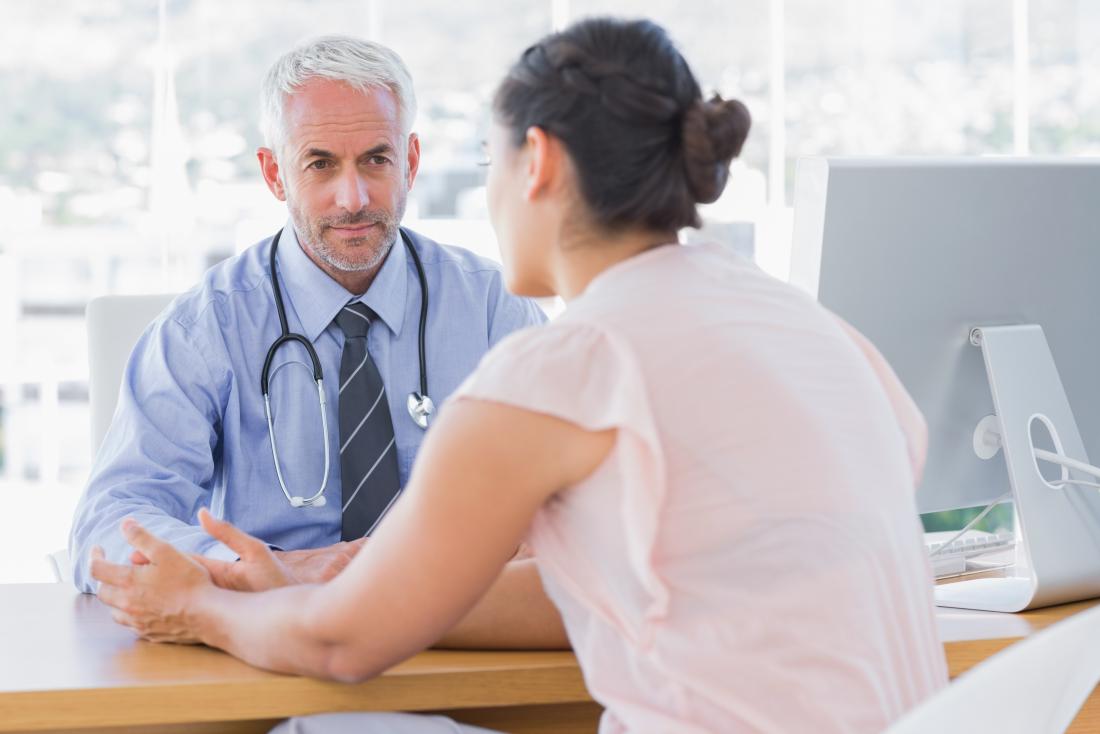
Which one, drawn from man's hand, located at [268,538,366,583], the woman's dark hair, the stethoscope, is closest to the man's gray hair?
the stethoscope

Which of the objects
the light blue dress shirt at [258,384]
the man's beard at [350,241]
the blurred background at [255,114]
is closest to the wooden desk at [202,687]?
the light blue dress shirt at [258,384]

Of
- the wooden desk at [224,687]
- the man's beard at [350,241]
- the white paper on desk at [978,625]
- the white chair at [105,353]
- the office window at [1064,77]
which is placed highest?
the office window at [1064,77]

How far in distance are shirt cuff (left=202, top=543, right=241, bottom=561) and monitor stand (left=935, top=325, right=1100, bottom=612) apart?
82 centimetres

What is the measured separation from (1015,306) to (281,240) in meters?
1.07

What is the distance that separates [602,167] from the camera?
109 cm

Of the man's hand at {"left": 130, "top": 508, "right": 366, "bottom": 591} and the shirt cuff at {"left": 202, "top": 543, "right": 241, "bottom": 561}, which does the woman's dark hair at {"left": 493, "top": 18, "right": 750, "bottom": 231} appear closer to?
the man's hand at {"left": 130, "top": 508, "right": 366, "bottom": 591}

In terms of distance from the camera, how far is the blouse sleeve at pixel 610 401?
0.98 metres

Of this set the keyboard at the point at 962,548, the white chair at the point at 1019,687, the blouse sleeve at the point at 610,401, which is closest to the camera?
the white chair at the point at 1019,687

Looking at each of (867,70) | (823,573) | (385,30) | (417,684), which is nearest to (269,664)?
(417,684)

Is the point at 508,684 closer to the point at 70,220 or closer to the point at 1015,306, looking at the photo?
the point at 1015,306

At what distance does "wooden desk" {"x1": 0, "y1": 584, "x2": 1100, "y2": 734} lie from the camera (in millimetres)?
1131

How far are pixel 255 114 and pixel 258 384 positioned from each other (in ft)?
9.49

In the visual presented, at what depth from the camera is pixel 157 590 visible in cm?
A: 125

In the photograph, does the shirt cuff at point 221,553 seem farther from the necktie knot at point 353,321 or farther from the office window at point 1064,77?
the office window at point 1064,77
